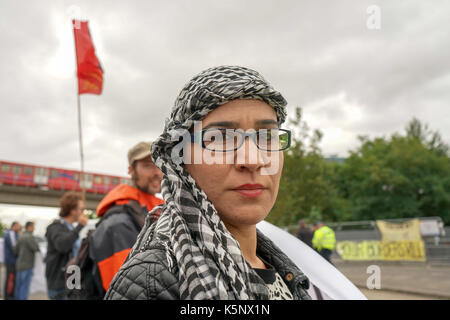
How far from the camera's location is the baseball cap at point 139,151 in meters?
2.98

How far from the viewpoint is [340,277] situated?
1.82 m

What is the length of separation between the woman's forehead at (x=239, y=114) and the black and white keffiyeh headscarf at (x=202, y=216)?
20mm

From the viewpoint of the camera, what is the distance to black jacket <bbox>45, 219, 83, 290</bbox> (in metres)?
3.78

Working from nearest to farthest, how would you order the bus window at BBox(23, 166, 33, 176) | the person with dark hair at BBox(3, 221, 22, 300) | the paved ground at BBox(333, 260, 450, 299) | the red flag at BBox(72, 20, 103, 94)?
Answer: the red flag at BBox(72, 20, 103, 94), the person with dark hair at BBox(3, 221, 22, 300), the paved ground at BBox(333, 260, 450, 299), the bus window at BBox(23, 166, 33, 176)

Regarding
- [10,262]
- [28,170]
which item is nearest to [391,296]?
[10,262]

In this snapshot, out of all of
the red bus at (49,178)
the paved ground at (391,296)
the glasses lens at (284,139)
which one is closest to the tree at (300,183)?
the paved ground at (391,296)

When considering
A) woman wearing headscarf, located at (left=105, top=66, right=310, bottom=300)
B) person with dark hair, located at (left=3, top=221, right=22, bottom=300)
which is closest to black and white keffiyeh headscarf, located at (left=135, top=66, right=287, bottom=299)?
woman wearing headscarf, located at (left=105, top=66, right=310, bottom=300)

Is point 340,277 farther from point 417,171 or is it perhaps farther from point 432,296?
point 417,171

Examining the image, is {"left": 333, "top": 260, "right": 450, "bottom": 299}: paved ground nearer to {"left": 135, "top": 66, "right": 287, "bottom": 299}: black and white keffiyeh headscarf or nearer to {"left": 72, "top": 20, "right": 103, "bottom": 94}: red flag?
{"left": 72, "top": 20, "right": 103, "bottom": 94}: red flag

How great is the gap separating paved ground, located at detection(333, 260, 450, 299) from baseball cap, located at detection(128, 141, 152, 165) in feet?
23.6

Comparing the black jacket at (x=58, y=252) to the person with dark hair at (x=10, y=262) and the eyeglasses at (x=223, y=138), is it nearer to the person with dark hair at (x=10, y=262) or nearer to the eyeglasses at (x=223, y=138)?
the eyeglasses at (x=223, y=138)

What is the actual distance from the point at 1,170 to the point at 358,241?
26596mm

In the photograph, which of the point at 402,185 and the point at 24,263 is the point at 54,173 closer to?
the point at 24,263

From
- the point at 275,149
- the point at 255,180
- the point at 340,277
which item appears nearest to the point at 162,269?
the point at 255,180
